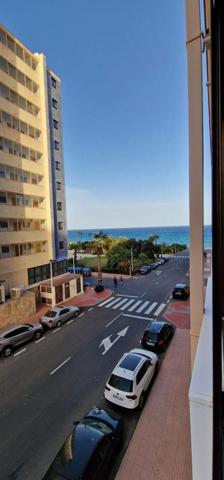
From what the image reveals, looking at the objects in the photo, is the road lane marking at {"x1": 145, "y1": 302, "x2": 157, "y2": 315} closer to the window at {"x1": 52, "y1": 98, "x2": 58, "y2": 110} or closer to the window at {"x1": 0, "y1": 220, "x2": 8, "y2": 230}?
the window at {"x1": 0, "y1": 220, "x2": 8, "y2": 230}

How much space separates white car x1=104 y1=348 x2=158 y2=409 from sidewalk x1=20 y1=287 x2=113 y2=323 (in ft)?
32.1

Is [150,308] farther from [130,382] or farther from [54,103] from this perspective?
[54,103]

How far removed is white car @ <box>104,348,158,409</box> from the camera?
7.62 m

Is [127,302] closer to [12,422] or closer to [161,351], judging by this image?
[161,351]

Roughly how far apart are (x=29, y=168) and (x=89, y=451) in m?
18.6

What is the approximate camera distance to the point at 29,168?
63.2ft

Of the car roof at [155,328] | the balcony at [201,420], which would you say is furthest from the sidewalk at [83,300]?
the balcony at [201,420]

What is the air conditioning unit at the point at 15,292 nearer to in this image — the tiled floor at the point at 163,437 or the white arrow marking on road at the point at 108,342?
the white arrow marking on road at the point at 108,342

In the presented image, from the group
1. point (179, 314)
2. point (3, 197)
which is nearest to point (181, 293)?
point (179, 314)

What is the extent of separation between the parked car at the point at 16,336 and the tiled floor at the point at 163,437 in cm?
758

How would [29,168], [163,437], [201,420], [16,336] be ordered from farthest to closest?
1. [29,168]
2. [16,336]
3. [163,437]
4. [201,420]

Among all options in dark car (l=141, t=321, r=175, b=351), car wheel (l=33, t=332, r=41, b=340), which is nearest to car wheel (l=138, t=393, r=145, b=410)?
dark car (l=141, t=321, r=175, b=351)

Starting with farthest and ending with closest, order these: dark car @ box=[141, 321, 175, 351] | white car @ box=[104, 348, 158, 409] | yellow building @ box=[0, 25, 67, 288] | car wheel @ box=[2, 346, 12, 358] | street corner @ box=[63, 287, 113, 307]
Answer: street corner @ box=[63, 287, 113, 307], yellow building @ box=[0, 25, 67, 288], car wheel @ box=[2, 346, 12, 358], dark car @ box=[141, 321, 175, 351], white car @ box=[104, 348, 158, 409]

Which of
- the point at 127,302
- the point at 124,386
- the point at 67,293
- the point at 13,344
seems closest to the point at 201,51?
the point at 124,386
